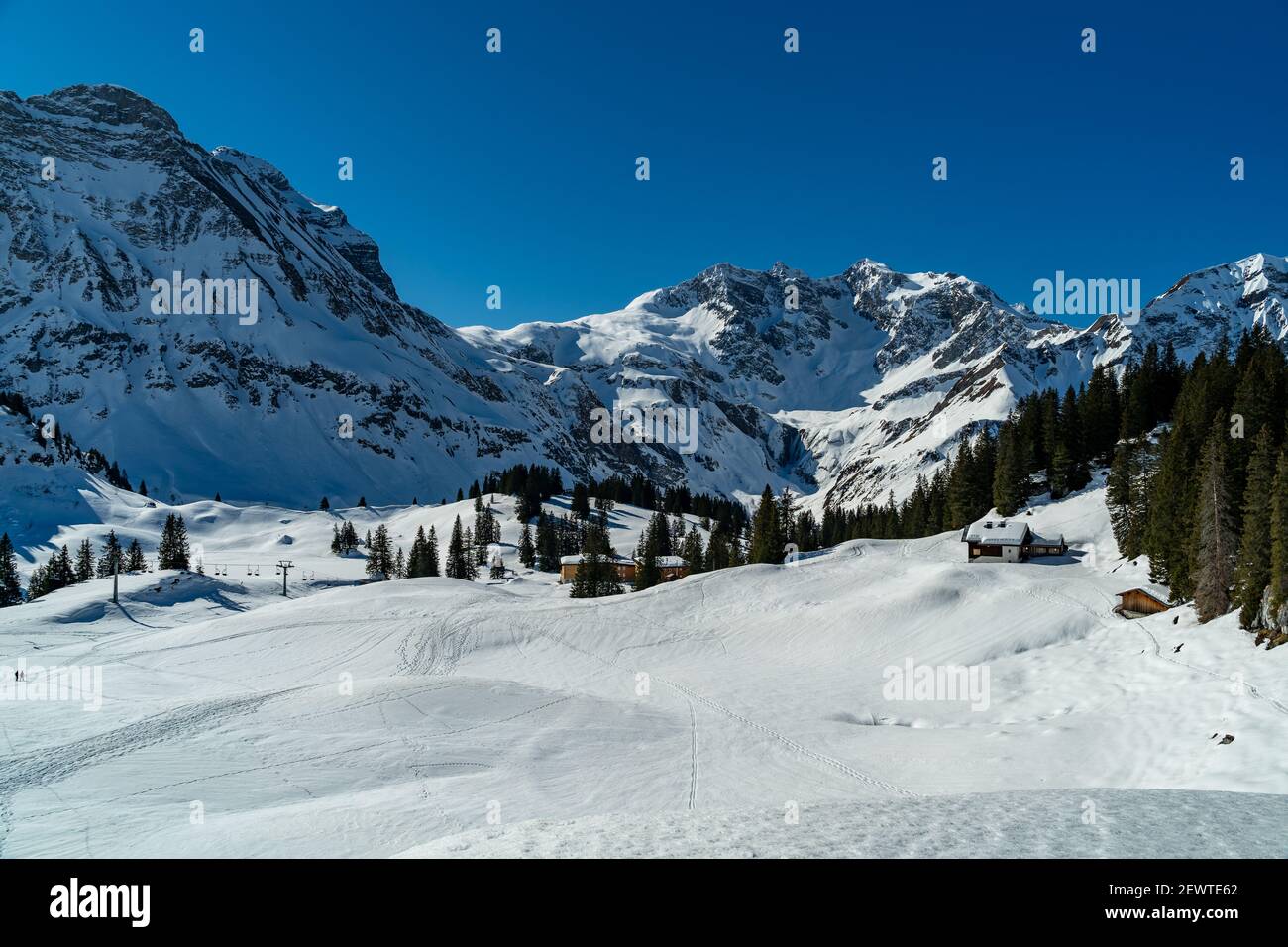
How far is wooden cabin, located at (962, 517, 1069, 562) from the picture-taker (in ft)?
199

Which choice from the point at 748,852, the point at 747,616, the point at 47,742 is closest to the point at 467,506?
the point at 747,616

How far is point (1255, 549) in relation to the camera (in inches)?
1186

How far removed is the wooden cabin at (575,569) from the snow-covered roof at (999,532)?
41786 mm

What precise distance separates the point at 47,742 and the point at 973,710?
111 feet

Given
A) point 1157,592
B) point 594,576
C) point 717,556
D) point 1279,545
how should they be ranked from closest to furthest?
point 1279,545, point 1157,592, point 594,576, point 717,556

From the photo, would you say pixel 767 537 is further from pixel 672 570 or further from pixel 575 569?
pixel 575 569

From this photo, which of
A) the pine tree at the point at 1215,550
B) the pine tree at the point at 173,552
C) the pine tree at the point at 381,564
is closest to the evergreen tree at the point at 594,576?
the pine tree at the point at 381,564

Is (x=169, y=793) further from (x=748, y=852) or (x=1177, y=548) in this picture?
(x=1177, y=548)

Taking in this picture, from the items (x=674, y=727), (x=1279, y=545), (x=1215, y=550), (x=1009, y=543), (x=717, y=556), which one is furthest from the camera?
(x=717, y=556)

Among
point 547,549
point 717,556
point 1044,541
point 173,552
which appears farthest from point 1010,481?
point 173,552

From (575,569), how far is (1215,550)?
66.9 metres

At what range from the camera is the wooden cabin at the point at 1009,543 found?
2384 inches

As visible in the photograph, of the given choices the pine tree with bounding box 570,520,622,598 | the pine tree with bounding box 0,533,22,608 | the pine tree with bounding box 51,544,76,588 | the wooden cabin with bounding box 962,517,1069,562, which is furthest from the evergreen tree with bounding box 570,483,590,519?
the wooden cabin with bounding box 962,517,1069,562

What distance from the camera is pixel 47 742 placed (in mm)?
21859
